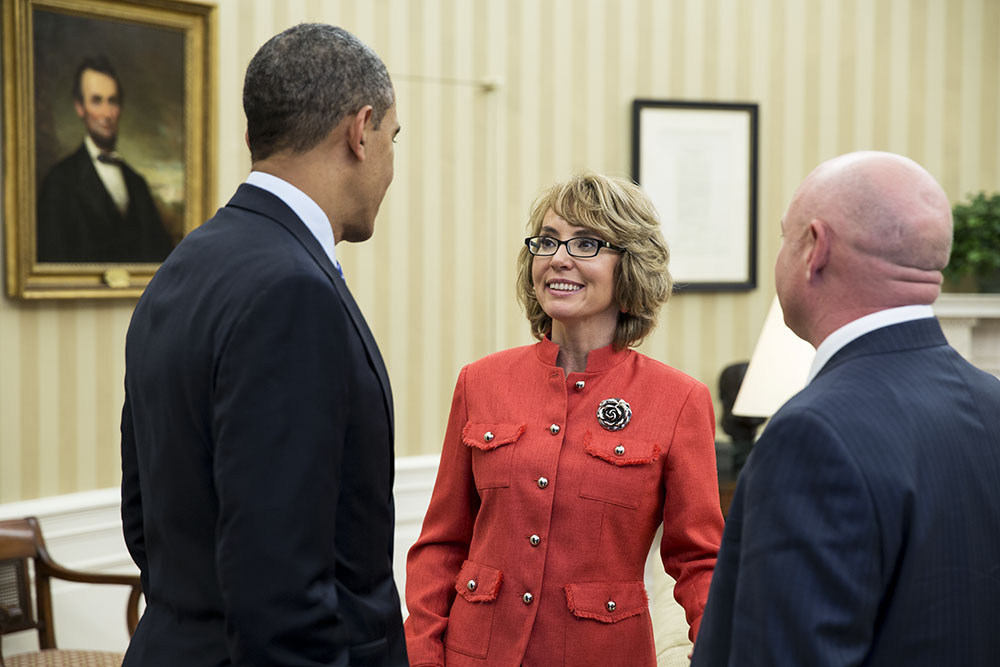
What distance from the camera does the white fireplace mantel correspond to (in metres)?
5.34

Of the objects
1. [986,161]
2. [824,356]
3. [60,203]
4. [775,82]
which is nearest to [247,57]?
[60,203]

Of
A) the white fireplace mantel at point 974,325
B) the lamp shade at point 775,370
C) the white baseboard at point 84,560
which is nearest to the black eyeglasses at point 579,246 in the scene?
the lamp shade at point 775,370

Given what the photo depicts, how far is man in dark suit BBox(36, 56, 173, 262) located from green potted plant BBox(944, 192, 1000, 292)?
380cm

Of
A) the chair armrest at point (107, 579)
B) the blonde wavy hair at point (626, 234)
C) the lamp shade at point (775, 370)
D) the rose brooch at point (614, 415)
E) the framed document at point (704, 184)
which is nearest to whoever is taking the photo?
the rose brooch at point (614, 415)

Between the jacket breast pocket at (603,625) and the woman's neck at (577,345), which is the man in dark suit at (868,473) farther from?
the woman's neck at (577,345)

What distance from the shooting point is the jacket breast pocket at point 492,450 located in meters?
2.09

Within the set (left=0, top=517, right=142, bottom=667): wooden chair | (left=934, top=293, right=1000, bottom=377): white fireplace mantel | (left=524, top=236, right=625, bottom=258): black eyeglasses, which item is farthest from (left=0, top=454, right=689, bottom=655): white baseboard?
(left=934, top=293, right=1000, bottom=377): white fireplace mantel

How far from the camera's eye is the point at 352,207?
149 cm

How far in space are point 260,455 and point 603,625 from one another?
0.96 meters

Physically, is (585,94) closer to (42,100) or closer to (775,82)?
(775,82)

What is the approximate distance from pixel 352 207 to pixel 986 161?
5225mm

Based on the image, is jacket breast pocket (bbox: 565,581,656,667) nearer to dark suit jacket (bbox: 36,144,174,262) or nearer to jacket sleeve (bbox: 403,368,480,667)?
jacket sleeve (bbox: 403,368,480,667)

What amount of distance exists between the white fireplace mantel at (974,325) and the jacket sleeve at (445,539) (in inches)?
149

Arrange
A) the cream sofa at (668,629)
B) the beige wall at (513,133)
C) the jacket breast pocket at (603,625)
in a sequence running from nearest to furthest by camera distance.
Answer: the jacket breast pocket at (603,625) < the cream sofa at (668,629) < the beige wall at (513,133)
